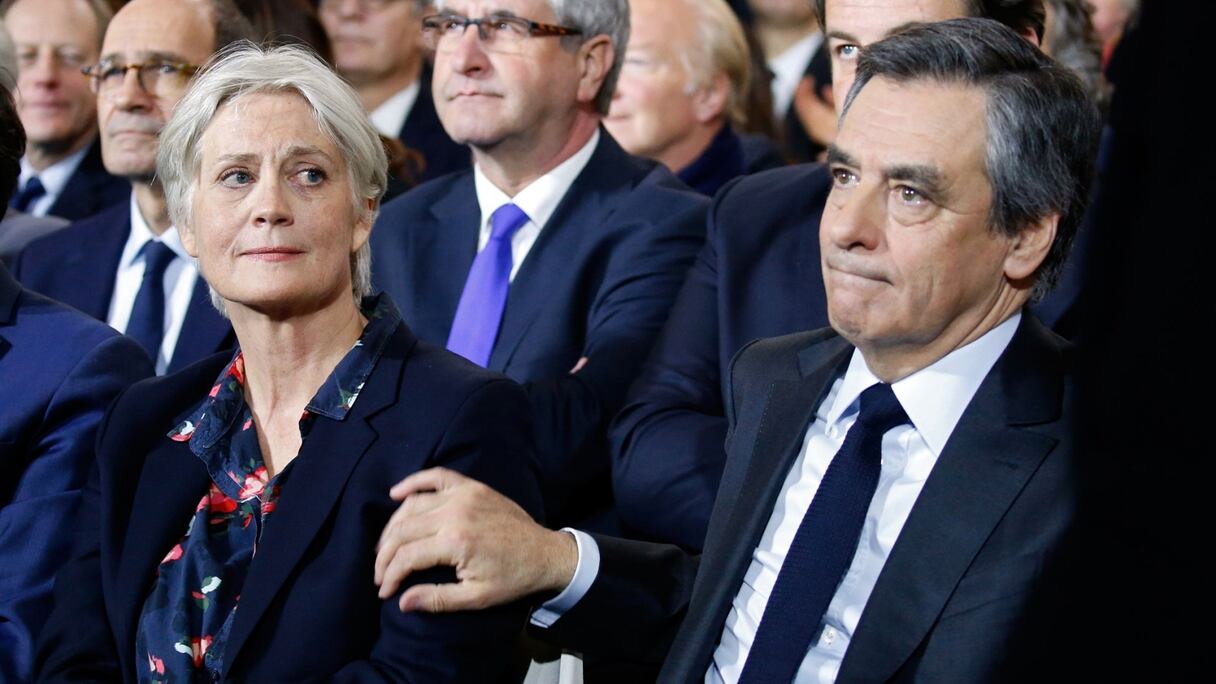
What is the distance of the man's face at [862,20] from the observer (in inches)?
110

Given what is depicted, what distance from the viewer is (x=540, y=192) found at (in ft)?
11.6

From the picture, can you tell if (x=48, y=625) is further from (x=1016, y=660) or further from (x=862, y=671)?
(x=1016, y=660)

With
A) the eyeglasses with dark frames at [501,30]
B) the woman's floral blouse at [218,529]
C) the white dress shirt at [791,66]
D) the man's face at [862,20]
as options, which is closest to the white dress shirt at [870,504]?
the woman's floral blouse at [218,529]

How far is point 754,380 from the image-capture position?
2414 mm

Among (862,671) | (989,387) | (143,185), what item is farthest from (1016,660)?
(143,185)

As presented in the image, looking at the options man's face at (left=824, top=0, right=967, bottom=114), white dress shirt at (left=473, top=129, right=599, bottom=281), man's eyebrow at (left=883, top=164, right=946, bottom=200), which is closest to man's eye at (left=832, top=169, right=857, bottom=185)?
man's eyebrow at (left=883, top=164, right=946, bottom=200)

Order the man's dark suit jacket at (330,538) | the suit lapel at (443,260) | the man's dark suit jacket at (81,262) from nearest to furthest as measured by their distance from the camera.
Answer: the man's dark suit jacket at (330,538) < the suit lapel at (443,260) < the man's dark suit jacket at (81,262)

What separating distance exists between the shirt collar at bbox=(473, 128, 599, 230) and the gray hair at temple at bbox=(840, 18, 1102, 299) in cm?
141

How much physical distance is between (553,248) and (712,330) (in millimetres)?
631

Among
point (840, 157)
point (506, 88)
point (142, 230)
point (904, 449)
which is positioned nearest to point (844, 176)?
point (840, 157)

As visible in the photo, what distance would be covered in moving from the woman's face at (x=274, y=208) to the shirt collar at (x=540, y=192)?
99cm

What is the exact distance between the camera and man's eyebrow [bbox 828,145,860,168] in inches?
87.4

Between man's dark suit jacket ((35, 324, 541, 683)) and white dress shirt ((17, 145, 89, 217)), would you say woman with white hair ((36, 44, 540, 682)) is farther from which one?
white dress shirt ((17, 145, 89, 217))

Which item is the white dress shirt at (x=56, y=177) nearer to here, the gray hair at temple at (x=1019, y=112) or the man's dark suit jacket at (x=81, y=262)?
the man's dark suit jacket at (x=81, y=262)
